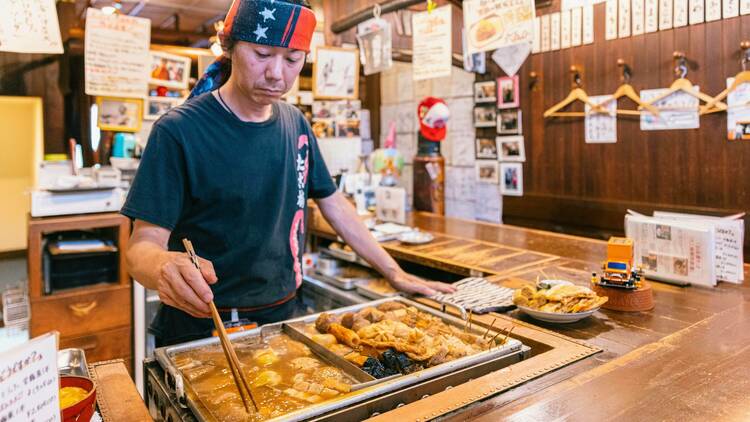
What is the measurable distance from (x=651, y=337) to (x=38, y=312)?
11.0 ft

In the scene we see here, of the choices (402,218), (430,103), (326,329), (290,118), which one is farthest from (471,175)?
(326,329)

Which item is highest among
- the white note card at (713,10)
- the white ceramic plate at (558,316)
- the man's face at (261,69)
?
the white note card at (713,10)

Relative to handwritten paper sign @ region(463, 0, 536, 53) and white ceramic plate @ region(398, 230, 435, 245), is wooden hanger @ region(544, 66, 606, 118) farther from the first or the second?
white ceramic plate @ region(398, 230, 435, 245)

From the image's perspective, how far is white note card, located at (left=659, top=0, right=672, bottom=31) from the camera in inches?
144

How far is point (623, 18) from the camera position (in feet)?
13.0

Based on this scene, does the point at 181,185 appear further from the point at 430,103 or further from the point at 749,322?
the point at 430,103

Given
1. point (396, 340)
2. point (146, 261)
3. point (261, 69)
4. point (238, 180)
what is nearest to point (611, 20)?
point (261, 69)

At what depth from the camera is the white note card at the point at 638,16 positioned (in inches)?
150

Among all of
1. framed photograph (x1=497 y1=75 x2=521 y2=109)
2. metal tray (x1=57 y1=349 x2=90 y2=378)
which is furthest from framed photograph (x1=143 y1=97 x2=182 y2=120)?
metal tray (x1=57 y1=349 x2=90 y2=378)

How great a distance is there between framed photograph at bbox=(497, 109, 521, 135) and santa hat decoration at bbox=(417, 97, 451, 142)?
39.6 inches

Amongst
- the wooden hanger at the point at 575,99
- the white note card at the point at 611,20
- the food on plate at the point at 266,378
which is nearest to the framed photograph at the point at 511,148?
the wooden hanger at the point at 575,99

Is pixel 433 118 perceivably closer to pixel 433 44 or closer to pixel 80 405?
pixel 433 44

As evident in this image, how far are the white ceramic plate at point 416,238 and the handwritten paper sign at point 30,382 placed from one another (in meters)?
2.27

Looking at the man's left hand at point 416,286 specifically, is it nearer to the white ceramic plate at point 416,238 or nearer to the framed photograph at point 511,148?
the white ceramic plate at point 416,238
